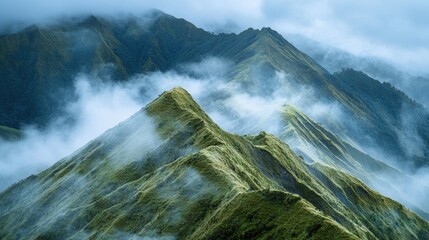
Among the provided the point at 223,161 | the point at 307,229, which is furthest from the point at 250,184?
the point at 307,229

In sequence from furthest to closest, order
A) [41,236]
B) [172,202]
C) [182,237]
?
[41,236] < [172,202] < [182,237]

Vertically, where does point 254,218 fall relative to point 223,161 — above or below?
below

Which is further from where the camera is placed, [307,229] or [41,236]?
[41,236]

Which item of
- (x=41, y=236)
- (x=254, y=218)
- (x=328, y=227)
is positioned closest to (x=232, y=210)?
(x=254, y=218)

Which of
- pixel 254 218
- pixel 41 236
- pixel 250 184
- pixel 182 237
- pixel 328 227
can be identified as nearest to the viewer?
Answer: pixel 328 227

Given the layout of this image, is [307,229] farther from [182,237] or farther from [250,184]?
[250,184]

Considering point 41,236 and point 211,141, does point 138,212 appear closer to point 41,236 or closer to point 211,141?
point 211,141

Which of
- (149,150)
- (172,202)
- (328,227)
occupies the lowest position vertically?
(328,227)

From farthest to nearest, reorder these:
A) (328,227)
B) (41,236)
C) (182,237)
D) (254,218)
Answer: (41,236), (182,237), (254,218), (328,227)

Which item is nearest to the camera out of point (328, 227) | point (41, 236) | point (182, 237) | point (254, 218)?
point (328, 227)
